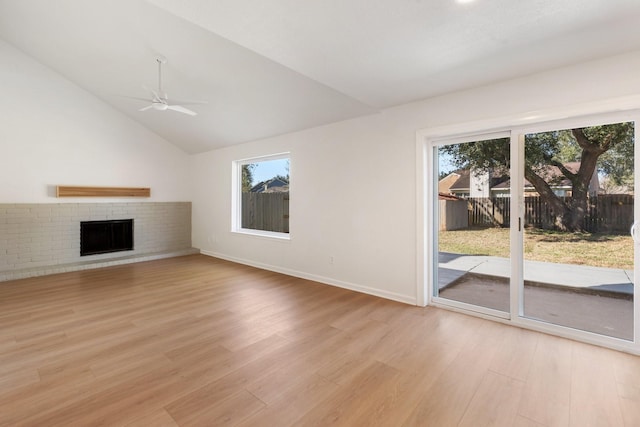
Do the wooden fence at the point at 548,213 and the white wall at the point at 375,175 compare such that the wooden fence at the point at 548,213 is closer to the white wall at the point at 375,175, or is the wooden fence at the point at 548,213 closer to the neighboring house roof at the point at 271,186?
the white wall at the point at 375,175

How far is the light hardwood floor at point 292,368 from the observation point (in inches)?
68.2

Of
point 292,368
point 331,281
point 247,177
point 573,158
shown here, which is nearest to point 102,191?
point 247,177

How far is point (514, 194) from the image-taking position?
2.94 m

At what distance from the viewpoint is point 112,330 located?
9.37 feet

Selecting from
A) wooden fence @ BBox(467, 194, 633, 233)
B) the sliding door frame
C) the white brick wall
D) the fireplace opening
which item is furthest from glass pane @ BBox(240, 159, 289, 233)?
wooden fence @ BBox(467, 194, 633, 233)

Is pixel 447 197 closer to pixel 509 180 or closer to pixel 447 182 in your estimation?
pixel 447 182

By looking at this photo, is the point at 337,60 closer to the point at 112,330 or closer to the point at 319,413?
the point at 319,413

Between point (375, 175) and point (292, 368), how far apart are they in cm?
249

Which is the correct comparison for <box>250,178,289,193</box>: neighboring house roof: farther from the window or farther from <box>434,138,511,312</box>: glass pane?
<box>434,138,511,312</box>: glass pane

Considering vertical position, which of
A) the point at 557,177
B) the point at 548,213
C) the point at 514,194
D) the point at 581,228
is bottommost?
the point at 581,228

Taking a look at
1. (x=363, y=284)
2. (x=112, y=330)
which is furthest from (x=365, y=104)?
(x=112, y=330)

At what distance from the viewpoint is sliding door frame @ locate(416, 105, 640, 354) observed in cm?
243

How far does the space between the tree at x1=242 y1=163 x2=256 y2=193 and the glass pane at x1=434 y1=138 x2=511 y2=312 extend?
375 centimetres

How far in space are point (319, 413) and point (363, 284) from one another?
2332 millimetres
